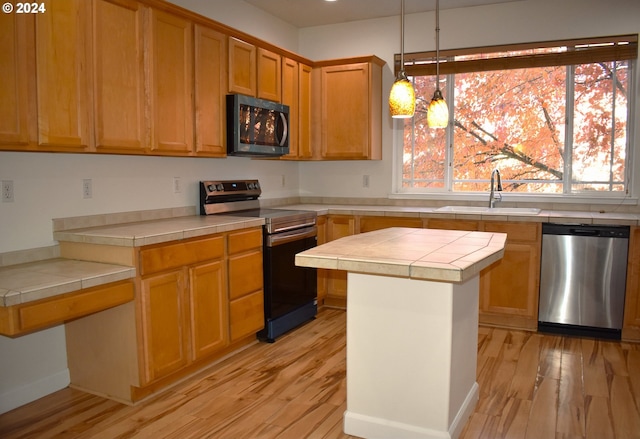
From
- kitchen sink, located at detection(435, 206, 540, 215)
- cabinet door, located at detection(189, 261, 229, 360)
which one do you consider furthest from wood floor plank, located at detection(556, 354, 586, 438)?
cabinet door, located at detection(189, 261, 229, 360)

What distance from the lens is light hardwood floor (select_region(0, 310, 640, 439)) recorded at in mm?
2504

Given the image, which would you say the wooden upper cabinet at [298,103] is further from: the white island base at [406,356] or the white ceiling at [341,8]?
the white island base at [406,356]

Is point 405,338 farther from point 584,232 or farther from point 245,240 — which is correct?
point 584,232

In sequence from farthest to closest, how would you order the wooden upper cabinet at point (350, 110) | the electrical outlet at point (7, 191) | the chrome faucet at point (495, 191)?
the wooden upper cabinet at point (350, 110) → the chrome faucet at point (495, 191) → the electrical outlet at point (7, 191)

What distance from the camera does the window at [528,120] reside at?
4254 mm

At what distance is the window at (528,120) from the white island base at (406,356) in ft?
8.16

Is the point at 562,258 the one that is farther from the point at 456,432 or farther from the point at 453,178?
the point at 456,432

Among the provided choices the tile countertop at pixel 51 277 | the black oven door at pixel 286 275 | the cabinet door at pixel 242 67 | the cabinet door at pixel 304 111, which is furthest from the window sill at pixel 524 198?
the tile countertop at pixel 51 277

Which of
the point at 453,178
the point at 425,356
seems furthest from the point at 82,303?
the point at 453,178

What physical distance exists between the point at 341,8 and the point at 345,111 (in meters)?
0.88

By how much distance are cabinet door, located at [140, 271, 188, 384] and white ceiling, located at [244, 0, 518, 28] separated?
2.67 m

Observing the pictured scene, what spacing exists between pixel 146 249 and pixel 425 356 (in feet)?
4.93

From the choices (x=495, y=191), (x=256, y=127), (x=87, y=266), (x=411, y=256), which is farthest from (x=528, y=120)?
(x=87, y=266)

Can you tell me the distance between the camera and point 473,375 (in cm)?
272
